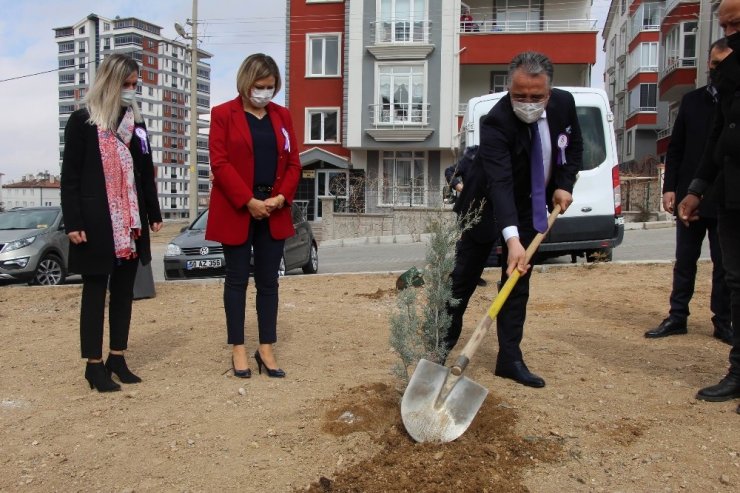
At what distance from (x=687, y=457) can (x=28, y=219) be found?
1169cm

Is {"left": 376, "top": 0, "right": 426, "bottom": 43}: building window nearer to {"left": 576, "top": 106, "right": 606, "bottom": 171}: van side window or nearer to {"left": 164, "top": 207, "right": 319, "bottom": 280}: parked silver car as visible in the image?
{"left": 576, "top": 106, "right": 606, "bottom": 171}: van side window

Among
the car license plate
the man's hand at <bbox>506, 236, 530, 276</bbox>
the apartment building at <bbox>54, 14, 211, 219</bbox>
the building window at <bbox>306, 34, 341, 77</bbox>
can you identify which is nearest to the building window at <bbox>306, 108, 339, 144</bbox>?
the building window at <bbox>306, 34, 341, 77</bbox>

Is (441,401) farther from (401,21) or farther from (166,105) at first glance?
(166,105)

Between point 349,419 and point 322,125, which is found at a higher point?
point 322,125

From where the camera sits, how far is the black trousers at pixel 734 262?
3455mm

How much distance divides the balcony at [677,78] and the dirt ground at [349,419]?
30.0 m

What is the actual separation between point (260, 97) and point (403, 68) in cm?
2603

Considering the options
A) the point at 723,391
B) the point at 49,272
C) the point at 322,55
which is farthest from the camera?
the point at 322,55

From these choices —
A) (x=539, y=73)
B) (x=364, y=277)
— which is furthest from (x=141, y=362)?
(x=364, y=277)

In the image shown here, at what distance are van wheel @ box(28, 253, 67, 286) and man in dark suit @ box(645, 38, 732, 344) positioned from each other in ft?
31.5

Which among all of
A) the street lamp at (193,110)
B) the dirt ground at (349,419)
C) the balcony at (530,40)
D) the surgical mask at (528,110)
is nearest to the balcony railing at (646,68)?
the balcony at (530,40)

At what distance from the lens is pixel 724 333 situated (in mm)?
4754

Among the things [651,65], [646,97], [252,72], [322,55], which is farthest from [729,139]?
[651,65]

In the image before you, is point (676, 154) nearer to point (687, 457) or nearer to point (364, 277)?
point (687, 457)
